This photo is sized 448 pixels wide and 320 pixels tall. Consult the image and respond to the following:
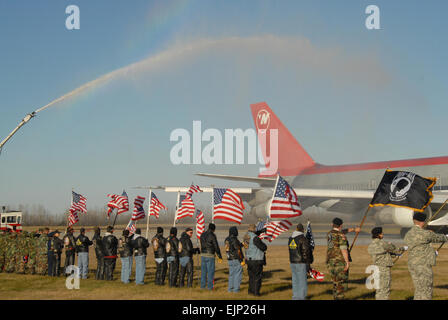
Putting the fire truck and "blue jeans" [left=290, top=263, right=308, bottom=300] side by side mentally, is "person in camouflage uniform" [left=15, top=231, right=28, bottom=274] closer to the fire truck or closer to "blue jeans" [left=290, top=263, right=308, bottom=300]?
"blue jeans" [left=290, top=263, right=308, bottom=300]

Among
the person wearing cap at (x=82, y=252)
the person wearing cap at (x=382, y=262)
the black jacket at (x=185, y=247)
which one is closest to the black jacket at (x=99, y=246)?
the person wearing cap at (x=82, y=252)

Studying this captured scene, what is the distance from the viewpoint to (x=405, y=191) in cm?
1127

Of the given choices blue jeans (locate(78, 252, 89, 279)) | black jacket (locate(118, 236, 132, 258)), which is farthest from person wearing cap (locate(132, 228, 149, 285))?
blue jeans (locate(78, 252, 89, 279))

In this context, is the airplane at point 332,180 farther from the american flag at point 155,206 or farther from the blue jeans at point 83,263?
the blue jeans at point 83,263

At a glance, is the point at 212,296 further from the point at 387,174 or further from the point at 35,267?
the point at 35,267

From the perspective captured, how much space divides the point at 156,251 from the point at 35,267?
6.12 m

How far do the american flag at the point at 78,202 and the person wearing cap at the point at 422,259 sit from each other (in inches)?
697

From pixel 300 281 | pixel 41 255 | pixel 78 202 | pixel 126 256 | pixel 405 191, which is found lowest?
pixel 300 281

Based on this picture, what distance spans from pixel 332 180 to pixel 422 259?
37.0 meters

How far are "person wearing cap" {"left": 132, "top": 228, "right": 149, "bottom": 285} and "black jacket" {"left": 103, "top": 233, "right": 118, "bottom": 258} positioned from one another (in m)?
0.67

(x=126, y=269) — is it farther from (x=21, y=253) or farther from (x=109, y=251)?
(x=21, y=253)

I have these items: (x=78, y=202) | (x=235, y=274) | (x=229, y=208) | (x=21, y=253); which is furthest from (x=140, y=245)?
(x=78, y=202)

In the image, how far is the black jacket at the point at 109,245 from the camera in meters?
15.9

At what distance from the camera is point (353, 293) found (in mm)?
12969
